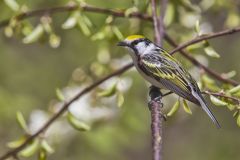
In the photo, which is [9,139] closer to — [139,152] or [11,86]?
[11,86]

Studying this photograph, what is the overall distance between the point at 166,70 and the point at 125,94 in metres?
0.97

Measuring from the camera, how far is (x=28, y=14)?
3533 mm

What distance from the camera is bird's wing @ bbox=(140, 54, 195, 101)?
3.17 m

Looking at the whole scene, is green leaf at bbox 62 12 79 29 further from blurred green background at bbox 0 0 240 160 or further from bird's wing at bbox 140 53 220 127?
bird's wing at bbox 140 53 220 127

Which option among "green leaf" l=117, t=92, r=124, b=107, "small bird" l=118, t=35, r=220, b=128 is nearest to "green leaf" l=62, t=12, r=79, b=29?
"small bird" l=118, t=35, r=220, b=128

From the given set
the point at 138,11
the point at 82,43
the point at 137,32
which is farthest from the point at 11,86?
the point at 138,11

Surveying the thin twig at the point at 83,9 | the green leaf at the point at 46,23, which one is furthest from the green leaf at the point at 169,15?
the green leaf at the point at 46,23

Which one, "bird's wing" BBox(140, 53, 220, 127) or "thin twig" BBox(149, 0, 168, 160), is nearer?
"thin twig" BBox(149, 0, 168, 160)

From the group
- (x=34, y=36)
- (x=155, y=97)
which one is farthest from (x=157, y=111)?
(x=34, y=36)

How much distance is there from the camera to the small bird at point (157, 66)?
317cm

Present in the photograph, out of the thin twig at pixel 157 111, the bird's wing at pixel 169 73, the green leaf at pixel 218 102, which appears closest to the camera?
the thin twig at pixel 157 111

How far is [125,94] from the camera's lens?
4227 millimetres

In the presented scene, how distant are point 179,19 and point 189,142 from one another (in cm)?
243

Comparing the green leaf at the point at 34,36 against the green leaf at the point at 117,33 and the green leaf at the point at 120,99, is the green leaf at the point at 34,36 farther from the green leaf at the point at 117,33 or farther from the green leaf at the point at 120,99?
the green leaf at the point at 120,99
